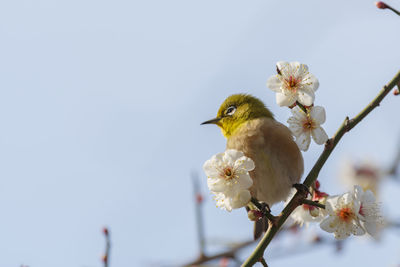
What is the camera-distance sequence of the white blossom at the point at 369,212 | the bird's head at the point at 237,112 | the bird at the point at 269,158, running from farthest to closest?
the bird's head at the point at 237,112
the bird at the point at 269,158
the white blossom at the point at 369,212

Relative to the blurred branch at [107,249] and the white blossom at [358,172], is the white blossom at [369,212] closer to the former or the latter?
the blurred branch at [107,249]

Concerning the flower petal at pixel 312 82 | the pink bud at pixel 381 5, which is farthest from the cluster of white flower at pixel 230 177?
the pink bud at pixel 381 5

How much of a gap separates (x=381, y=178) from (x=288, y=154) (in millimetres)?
1890

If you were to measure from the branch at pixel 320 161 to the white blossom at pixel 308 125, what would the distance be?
0.81 ft

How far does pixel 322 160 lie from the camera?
301 cm

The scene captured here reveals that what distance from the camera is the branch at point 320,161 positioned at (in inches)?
112

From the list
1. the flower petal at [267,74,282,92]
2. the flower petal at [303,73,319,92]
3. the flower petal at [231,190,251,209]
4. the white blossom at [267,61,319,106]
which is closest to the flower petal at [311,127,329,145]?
the white blossom at [267,61,319,106]

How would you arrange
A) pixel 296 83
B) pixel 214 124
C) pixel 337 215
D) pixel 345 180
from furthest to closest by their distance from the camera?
pixel 345 180, pixel 214 124, pixel 296 83, pixel 337 215

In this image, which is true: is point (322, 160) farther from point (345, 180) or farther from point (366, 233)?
point (345, 180)

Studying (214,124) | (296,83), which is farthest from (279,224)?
(214,124)

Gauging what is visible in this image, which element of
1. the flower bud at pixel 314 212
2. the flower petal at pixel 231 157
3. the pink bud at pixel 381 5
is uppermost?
the pink bud at pixel 381 5

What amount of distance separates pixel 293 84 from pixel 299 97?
10 cm

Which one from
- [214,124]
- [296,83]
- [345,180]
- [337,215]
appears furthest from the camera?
[345,180]

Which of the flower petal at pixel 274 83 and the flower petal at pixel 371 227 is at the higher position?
the flower petal at pixel 274 83
